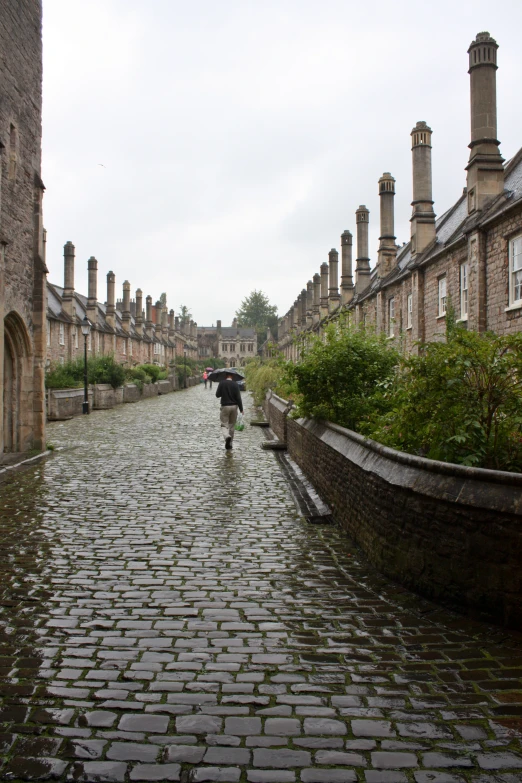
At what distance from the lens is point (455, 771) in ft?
9.93

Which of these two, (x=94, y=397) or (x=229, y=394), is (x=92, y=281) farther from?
(x=229, y=394)

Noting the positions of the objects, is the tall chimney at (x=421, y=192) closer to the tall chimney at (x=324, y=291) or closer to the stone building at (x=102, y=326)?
the stone building at (x=102, y=326)

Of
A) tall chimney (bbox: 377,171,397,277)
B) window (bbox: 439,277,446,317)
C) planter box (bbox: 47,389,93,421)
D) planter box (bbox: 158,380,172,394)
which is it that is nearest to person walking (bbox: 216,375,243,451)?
planter box (bbox: 47,389,93,421)

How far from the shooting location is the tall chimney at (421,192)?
1152 inches

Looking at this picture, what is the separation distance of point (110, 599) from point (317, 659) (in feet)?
6.62

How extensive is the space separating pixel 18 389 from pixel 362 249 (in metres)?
32.9

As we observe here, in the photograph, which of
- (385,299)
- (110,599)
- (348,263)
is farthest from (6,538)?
(348,263)

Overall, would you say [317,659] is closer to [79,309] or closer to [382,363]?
[382,363]

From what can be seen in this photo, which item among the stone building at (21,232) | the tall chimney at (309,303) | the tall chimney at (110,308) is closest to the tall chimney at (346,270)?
the tall chimney at (309,303)

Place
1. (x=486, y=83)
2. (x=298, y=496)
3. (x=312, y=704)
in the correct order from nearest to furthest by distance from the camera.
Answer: (x=312, y=704) → (x=298, y=496) → (x=486, y=83)

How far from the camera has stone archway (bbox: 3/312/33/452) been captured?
1408 centimetres

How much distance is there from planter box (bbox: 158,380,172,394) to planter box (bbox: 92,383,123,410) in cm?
1501

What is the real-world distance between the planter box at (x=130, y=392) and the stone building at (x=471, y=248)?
14592 millimetres

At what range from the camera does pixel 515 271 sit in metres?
19.5
